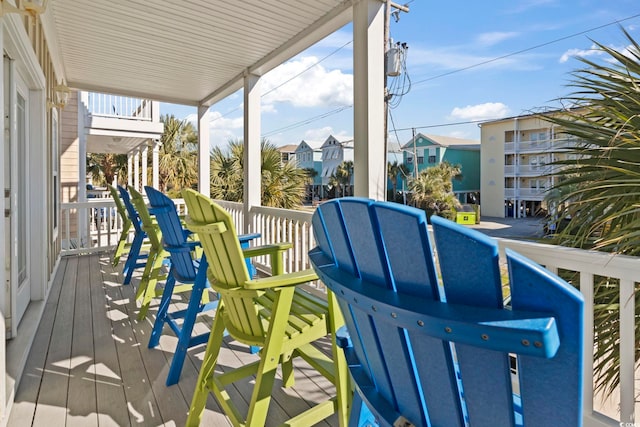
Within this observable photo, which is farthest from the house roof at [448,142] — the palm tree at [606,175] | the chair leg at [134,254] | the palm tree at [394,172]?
the palm tree at [606,175]

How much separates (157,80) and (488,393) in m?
5.98

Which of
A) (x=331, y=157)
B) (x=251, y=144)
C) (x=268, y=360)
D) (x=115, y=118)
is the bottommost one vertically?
(x=268, y=360)

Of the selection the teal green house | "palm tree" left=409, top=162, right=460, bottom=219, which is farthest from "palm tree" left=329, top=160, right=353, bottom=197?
"palm tree" left=409, top=162, right=460, bottom=219

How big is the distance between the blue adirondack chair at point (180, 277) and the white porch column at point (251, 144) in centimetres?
230

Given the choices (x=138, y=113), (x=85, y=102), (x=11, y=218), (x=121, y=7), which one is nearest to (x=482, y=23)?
(x=138, y=113)

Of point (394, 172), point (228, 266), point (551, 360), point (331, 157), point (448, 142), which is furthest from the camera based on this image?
point (331, 157)

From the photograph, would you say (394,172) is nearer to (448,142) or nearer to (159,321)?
(448,142)

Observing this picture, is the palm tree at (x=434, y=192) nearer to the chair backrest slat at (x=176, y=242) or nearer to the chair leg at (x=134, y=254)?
the chair leg at (x=134, y=254)

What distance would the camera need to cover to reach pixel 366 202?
77cm

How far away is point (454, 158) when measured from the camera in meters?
34.2

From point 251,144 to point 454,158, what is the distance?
32.2 metres

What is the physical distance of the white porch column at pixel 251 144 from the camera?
4.95 meters

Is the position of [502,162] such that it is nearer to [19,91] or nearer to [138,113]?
[138,113]

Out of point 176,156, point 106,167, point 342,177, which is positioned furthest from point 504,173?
point 106,167
